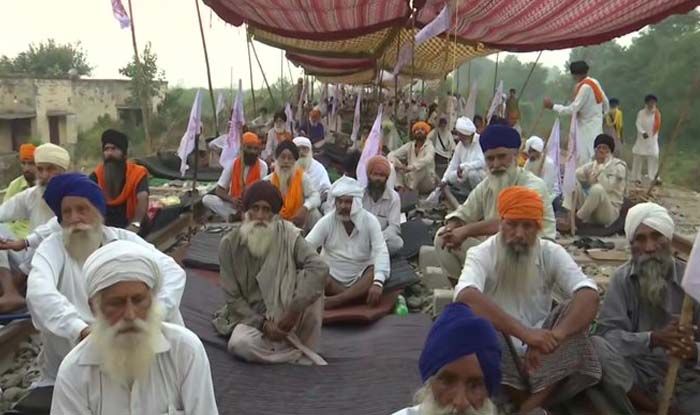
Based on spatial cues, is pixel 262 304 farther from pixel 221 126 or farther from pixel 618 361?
pixel 221 126

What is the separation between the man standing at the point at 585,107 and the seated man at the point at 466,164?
1.08 metres

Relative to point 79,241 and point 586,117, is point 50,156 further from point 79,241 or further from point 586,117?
point 586,117

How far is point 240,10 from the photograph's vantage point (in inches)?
376

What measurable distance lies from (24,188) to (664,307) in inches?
185

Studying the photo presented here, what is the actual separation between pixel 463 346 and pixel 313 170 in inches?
234

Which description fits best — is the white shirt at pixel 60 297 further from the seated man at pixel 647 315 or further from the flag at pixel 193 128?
the flag at pixel 193 128

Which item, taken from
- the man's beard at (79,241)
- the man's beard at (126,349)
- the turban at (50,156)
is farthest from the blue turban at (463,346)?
the turban at (50,156)

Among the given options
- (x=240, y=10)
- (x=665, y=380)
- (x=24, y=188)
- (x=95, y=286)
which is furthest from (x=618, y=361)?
(x=240, y=10)

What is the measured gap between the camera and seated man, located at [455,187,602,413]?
3096mm

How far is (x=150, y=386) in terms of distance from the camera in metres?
2.16

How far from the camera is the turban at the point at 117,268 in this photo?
7.01 ft

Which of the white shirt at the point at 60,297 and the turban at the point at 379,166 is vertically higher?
the turban at the point at 379,166

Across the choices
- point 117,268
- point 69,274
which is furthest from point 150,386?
point 69,274

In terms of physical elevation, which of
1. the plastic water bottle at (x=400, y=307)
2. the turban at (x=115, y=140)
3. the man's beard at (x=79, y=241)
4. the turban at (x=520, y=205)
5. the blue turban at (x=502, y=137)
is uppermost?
the blue turban at (x=502, y=137)
